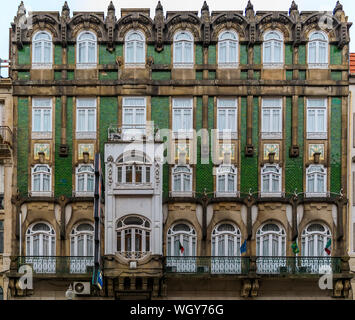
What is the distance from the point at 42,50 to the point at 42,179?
22.0ft

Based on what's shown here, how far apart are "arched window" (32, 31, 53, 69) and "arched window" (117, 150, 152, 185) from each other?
6.55 m

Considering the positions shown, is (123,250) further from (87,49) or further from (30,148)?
(87,49)

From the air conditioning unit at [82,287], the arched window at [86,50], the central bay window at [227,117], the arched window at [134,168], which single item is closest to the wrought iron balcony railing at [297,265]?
the central bay window at [227,117]

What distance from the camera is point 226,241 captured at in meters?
36.8

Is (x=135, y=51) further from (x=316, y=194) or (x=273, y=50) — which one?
(x=316, y=194)

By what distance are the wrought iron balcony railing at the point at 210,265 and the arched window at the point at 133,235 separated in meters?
1.46

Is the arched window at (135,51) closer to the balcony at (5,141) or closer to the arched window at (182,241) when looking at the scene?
the balcony at (5,141)

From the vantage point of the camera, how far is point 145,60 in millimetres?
38094

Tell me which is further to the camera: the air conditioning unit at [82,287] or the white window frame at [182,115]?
the white window frame at [182,115]

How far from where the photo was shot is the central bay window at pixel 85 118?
37.5m

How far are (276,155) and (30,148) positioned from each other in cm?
1245

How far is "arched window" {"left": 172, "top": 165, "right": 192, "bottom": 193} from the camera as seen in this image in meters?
37.1
